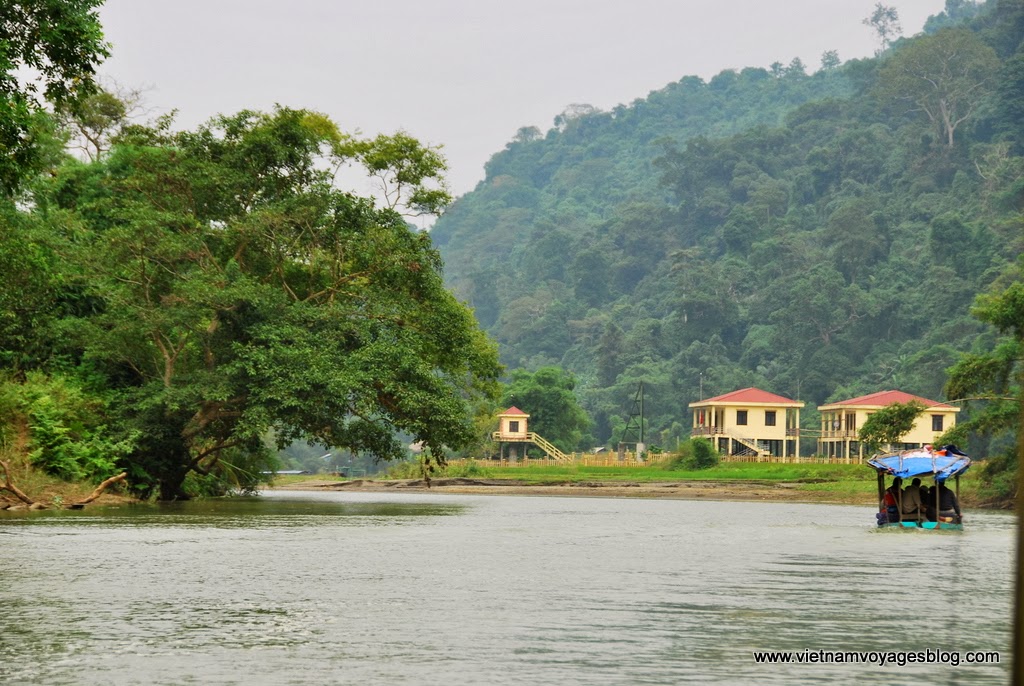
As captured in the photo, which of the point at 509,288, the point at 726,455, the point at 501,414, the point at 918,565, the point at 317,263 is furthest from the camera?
the point at 509,288

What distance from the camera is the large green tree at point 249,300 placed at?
39375 mm

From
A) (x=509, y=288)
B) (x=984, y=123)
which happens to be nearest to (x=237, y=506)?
(x=984, y=123)

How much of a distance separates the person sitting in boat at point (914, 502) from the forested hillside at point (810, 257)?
65.5 metres

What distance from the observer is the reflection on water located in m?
12.3

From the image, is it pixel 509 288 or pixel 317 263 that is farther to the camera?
pixel 509 288

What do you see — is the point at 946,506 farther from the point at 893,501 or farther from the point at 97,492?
the point at 97,492

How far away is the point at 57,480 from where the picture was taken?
37.2m

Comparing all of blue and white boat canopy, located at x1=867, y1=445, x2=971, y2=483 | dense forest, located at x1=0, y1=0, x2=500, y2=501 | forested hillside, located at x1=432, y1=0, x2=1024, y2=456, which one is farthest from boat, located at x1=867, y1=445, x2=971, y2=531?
Answer: forested hillside, located at x1=432, y1=0, x2=1024, y2=456

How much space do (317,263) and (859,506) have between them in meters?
27.1

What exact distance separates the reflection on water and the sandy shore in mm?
31373

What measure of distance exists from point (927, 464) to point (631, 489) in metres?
37.3

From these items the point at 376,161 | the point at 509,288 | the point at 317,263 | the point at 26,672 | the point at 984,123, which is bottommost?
the point at 26,672

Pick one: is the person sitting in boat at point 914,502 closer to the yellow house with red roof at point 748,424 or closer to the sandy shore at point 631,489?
the sandy shore at point 631,489

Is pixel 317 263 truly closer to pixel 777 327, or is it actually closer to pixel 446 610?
pixel 446 610
